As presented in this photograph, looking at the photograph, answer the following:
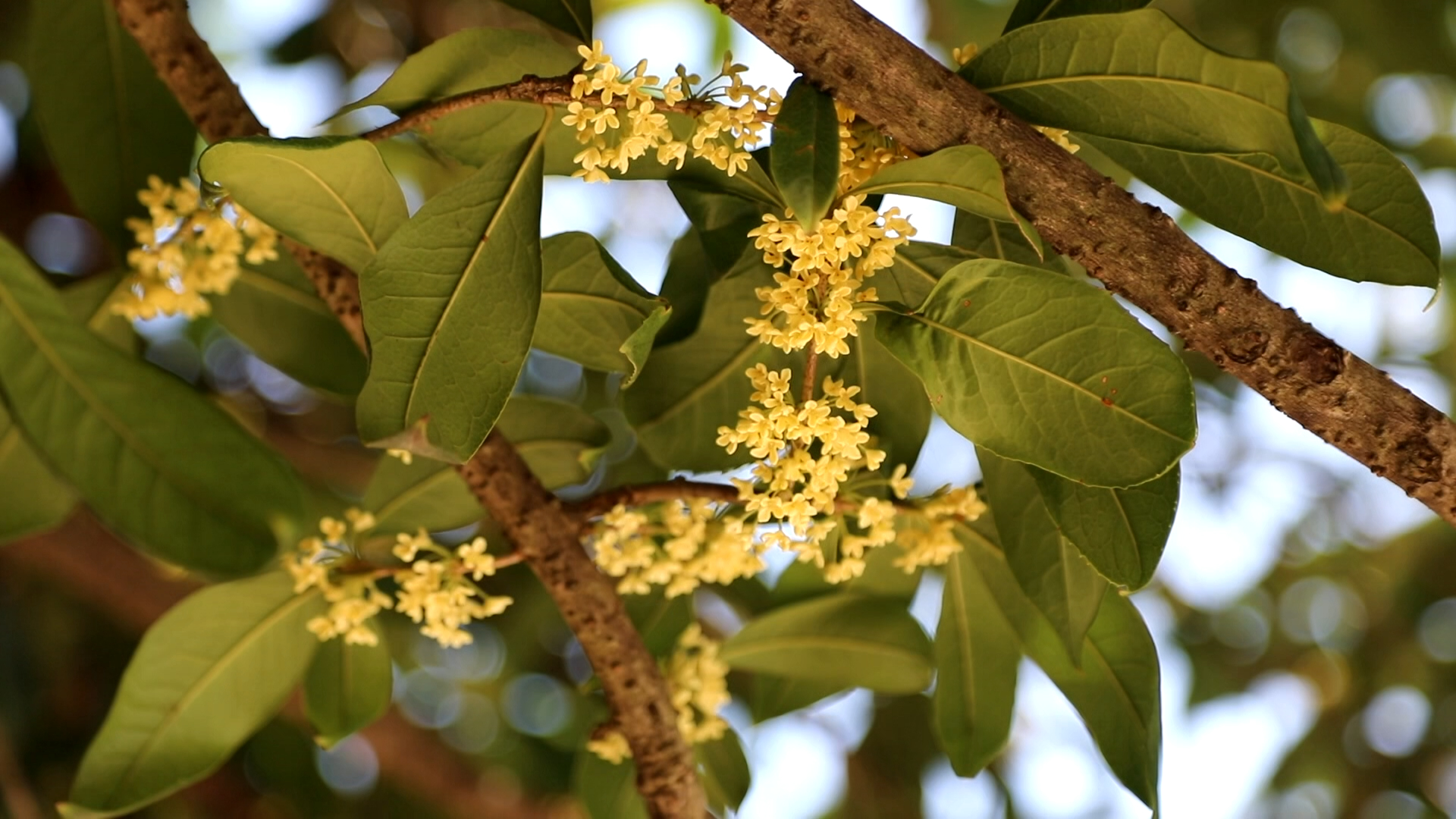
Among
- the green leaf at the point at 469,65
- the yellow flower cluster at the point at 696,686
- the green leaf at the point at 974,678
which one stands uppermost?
the green leaf at the point at 469,65

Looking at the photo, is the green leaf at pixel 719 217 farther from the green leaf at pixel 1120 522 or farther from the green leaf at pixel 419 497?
the green leaf at pixel 419 497

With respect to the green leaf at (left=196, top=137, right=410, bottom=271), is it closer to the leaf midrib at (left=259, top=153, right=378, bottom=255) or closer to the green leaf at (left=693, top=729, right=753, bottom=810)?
the leaf midrib at (left=259, top=153, right=378, bottom=255)

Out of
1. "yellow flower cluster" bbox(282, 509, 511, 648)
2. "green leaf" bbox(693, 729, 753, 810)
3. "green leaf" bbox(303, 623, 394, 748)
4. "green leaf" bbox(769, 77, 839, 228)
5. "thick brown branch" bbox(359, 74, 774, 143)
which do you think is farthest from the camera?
"green leaf" bbox(693, 729, 753, 810)

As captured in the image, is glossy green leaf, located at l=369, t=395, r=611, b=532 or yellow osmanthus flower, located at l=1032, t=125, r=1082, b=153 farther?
glossy green leaf, located at l=369, t=395, r=611, b=532

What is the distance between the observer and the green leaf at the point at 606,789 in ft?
4.37

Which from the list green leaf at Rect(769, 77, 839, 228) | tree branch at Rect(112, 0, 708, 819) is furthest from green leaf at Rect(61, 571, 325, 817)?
green leaf at Rect(769, 77, 839, 228)

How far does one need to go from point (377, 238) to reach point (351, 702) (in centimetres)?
56

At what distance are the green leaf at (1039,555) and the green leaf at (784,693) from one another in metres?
0.42

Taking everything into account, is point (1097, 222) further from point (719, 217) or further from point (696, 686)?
point (696, 686)

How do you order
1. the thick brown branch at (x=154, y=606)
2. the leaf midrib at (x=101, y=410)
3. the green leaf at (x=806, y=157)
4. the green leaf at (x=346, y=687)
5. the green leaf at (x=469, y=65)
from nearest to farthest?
the green leaf at (x=806, y=157) < the green leaf at (x=469, y=65) < the leaf midrib at (x=101, y=410) < the green leaf at (x=346, y=687) < the thick brown branch at (x=154, y=606)

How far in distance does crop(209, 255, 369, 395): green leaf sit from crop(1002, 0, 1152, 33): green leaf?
794 mm

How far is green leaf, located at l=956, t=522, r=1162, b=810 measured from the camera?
108cm

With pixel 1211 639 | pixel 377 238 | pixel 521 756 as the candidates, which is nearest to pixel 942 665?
pixel 377 238

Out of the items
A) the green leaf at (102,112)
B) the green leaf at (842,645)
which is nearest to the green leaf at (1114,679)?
the green leaf at (842,645)
